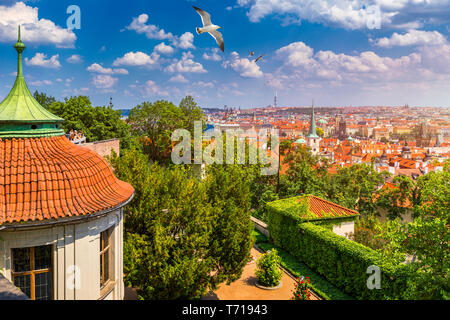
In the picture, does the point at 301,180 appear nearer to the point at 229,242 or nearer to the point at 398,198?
the point at 398,198

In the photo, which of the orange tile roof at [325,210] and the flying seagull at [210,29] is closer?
the flying seagull at [210,29]

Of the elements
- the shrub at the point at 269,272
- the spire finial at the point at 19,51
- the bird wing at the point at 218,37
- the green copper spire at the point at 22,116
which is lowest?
the shrub at the point at 269,272

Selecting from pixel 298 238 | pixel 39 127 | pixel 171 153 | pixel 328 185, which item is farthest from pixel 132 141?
pixel 39 127

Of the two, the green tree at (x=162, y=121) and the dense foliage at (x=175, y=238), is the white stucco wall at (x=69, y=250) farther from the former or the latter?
the green tree at (x=162, y=121)

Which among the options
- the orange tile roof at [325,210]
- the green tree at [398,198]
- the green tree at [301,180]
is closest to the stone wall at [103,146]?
the orange tile roof at [325,210]

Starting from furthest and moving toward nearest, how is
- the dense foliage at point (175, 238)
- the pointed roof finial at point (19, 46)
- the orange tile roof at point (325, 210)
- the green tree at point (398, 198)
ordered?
the green tree at point (398, 198) → the orange tile roof at point (325, 210) → the dense foliage at point (175, 238) → the pointed roof finial at point (19, 46)

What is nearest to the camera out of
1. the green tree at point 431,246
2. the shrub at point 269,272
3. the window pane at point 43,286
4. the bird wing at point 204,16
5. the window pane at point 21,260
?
the window pane at point 21,260

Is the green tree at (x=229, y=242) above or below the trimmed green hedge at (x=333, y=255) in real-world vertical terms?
above

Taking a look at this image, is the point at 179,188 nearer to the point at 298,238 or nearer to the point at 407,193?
the point at 298,238
